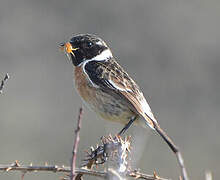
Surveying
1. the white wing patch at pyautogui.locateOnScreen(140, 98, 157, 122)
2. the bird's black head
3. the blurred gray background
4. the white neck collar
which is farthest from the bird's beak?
the blurred gray background

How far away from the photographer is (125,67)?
18.6 meters

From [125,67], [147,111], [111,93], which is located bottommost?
[147,111]

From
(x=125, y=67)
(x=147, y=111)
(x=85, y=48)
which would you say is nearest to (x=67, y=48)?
(x=85, y=48)

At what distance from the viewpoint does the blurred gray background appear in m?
15.5

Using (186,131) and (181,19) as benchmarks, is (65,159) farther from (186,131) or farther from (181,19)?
(181,19)

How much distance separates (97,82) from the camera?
21.5 ft

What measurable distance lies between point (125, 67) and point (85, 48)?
38.0 feet

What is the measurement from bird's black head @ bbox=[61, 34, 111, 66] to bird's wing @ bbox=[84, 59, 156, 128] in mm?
253

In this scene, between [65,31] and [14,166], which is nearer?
[14,166]

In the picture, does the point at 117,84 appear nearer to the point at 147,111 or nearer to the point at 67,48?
the point at 147,111

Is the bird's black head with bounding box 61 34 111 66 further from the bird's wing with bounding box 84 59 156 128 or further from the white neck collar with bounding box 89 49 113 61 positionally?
the bird's wing with bounding box 84 59 156 128

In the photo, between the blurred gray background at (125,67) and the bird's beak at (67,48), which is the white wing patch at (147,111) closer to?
the bird's beak at (67,48)

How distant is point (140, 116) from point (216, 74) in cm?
1384

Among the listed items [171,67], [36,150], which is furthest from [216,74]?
[36,150]
